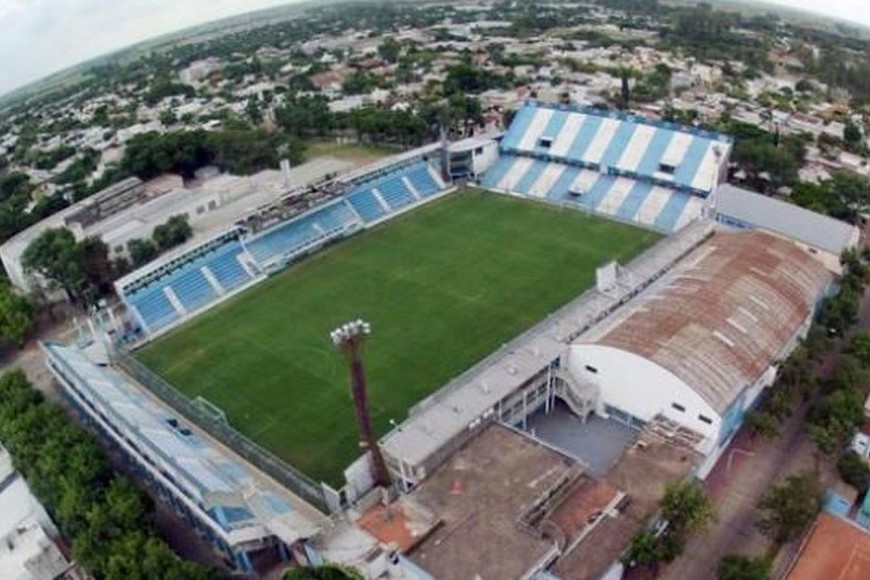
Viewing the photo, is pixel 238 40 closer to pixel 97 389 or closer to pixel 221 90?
pixel 221 90

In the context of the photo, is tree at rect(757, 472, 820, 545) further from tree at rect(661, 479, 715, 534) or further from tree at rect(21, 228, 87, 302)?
tree at rect(21, 228, 87, 302)

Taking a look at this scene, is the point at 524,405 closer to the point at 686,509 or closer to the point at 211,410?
the point at 686,509

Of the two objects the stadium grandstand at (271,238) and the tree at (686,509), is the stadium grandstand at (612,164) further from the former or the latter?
the tree at (686,509)

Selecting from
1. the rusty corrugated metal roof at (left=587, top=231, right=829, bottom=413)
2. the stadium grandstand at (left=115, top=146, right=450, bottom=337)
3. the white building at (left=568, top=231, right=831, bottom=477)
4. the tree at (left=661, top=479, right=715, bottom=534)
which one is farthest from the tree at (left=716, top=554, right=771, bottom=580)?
the stadium grandstand at (left=115, top=146, right=450, bottom=337)

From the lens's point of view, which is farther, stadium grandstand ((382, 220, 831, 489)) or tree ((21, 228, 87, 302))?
tree ((21, 228, 87, 302))

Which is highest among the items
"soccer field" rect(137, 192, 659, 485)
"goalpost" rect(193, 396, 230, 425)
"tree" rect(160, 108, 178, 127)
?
"tree" rect(160, 108, 178, 127)

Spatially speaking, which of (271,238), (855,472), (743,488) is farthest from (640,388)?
(271,238)
